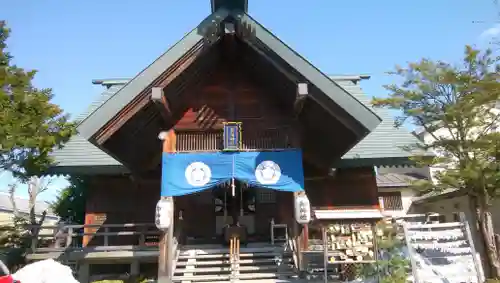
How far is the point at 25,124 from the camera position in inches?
415

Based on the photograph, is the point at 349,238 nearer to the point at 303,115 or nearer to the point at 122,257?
the point at 303,115

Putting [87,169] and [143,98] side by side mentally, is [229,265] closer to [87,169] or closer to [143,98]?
[143,98]

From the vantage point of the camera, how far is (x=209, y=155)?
1038cm

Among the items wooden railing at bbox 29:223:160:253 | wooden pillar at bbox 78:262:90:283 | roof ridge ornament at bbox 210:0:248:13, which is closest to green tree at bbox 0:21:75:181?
wooden railing at bbox 29:223:160:253

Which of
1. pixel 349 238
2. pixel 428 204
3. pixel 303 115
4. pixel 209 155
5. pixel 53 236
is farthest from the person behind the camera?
pixel 428 204

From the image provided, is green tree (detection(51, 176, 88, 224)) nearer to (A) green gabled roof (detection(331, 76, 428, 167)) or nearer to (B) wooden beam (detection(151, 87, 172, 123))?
(B) wooden beam (detection(151, 87, 172, 123))

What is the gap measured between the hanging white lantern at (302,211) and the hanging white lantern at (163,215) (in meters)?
3.30

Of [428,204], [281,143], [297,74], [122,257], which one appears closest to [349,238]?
[281,143]

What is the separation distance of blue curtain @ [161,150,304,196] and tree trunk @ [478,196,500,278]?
461 cm

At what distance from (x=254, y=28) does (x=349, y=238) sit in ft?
19.0

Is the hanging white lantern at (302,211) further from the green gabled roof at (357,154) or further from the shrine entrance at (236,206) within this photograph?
the shrine entrance at (236,206)

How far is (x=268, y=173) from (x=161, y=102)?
3.42 meters

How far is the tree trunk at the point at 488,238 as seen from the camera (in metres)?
9.20

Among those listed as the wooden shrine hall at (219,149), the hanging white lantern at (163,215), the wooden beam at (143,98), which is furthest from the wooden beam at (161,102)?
the hanging white lantern at (163,215)
